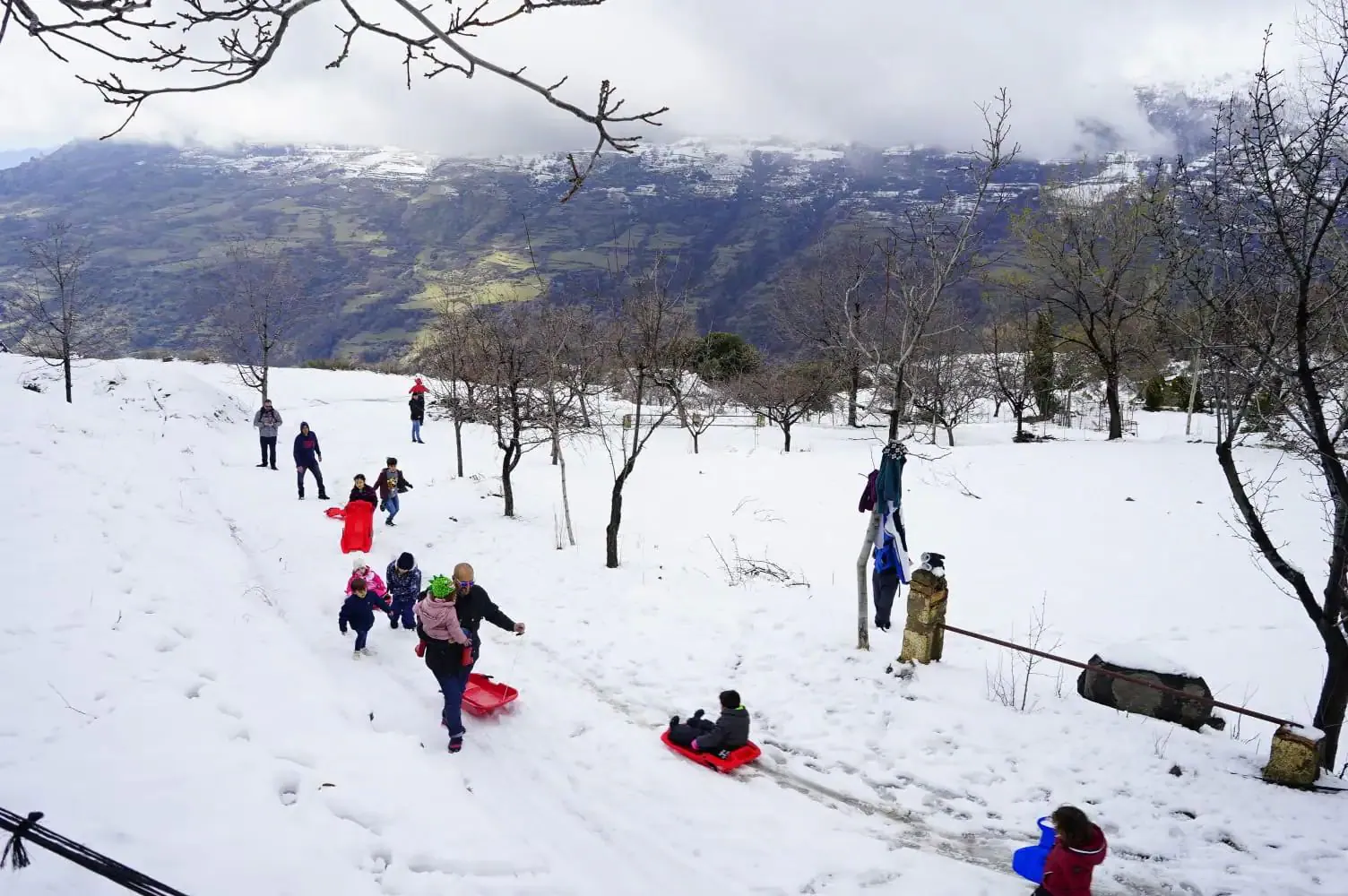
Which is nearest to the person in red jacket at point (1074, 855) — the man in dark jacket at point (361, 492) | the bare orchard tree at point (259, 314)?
the man in dark jacket at point (361, 492)

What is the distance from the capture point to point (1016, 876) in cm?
469

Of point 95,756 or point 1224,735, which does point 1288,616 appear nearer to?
point 1224,735

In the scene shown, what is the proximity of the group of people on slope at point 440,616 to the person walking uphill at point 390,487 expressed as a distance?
407cm

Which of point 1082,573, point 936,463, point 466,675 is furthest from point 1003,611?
point 936,463

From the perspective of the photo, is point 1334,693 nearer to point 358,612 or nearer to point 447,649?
point 447,649

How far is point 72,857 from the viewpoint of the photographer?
2783 millimetres

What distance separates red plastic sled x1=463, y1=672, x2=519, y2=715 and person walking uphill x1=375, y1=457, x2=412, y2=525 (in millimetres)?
6246

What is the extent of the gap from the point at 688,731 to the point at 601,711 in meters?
1.11

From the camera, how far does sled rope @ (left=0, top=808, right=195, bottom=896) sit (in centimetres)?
275

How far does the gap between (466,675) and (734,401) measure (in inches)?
981

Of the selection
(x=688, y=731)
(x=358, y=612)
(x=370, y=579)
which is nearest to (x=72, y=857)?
(x=688, y=731)

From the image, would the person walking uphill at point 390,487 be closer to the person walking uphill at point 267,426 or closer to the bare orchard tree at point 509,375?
the bare orchard tree at point 509,375

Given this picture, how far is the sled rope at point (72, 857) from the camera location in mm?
2750

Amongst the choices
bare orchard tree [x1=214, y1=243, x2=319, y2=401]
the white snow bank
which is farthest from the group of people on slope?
bare orchard tree [x1=214, y1=243, x2=319, y2=401]
